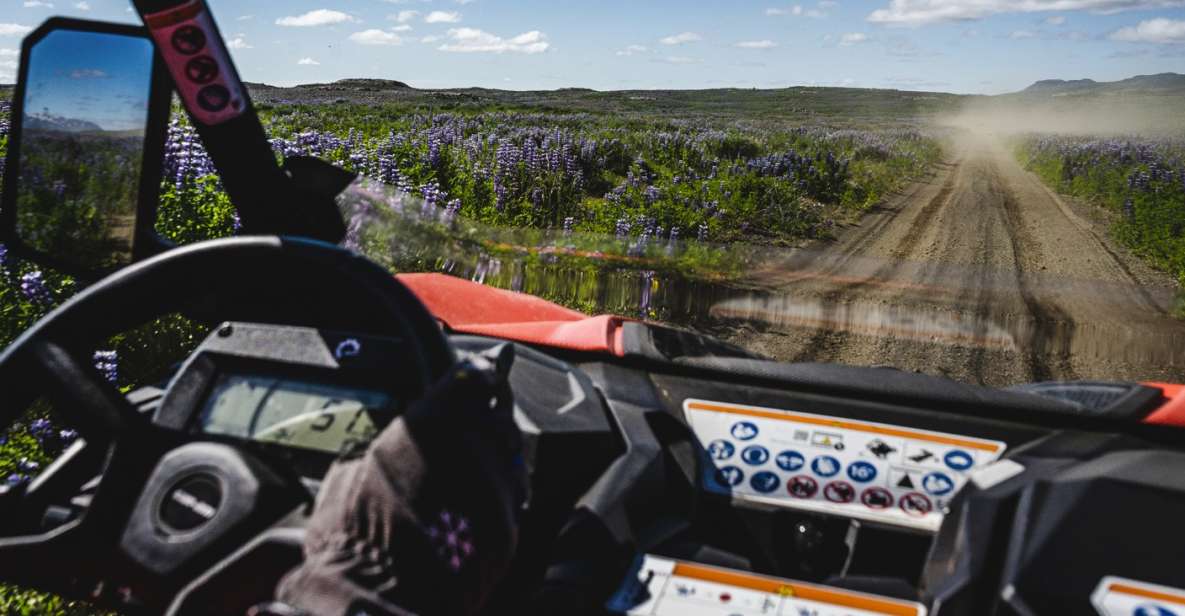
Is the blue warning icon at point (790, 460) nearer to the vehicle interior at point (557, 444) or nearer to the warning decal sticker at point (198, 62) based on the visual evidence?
the vehicle interior at point (557, 444)

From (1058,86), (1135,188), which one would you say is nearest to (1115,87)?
(1058,86)

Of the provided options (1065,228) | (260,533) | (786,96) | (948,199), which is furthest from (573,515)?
(786,96)

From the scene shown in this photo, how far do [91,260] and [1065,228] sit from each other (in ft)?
53.8

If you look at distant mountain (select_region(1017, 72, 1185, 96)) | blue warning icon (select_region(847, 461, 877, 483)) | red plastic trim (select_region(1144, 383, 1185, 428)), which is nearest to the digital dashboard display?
blue warning icon (select_region(847, 461, 877, 483))

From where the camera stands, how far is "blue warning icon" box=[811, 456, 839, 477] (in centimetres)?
190

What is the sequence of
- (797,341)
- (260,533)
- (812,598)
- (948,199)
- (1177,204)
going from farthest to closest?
1. (948,199)
2. (1177,204)
3. (797,341)
4. (812,598)
5. (260,533)

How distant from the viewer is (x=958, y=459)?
185 cm

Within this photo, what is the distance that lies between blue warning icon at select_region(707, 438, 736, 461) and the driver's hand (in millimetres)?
701

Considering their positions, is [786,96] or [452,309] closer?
[452,309]

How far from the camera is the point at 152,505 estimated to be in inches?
57.4

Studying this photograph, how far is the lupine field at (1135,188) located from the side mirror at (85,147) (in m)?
11.8

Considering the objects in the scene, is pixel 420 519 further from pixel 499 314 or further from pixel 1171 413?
pixel 1171 413

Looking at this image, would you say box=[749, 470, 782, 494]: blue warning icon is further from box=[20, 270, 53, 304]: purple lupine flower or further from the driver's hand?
box=[20, 270, 53, 304]: purple lupine flower

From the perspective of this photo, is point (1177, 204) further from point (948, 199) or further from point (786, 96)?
point (786, 96)
